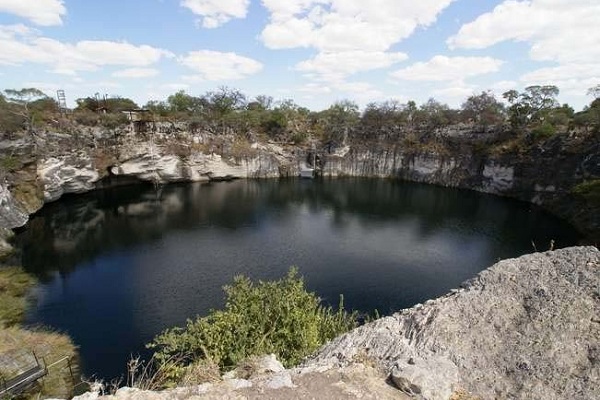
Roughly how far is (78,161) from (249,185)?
27.6 metres

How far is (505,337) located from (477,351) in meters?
0.97

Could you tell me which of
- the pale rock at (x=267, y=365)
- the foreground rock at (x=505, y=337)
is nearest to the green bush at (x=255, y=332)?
the pale rock at (x=267, y=365)

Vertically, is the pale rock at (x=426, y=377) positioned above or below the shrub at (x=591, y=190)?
below

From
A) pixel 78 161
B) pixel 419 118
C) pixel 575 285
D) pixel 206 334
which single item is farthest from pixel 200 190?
pixel 575 285

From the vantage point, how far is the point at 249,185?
69625mm

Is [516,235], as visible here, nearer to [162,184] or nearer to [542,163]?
[542,163]

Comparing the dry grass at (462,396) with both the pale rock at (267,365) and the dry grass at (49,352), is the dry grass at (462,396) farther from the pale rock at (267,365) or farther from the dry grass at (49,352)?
the dry grass at (49,352)

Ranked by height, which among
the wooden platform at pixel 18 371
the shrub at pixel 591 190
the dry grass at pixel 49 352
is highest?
the shrub at pixel 591 190

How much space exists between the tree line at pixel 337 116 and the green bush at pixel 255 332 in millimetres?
53897

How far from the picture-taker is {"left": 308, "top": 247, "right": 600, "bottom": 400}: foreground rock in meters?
8.53

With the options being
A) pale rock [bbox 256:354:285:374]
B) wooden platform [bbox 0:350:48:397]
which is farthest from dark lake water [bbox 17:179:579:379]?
pale rock [bbox 256:354:285:374]

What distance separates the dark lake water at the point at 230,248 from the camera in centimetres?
2594

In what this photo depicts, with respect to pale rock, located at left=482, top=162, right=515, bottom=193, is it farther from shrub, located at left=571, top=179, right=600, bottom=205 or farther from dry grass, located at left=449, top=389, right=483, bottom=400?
dry grass, located at left=449, top=389, right=483, bottom=400

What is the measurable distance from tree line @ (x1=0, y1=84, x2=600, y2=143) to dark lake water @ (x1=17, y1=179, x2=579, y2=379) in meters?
15.3
